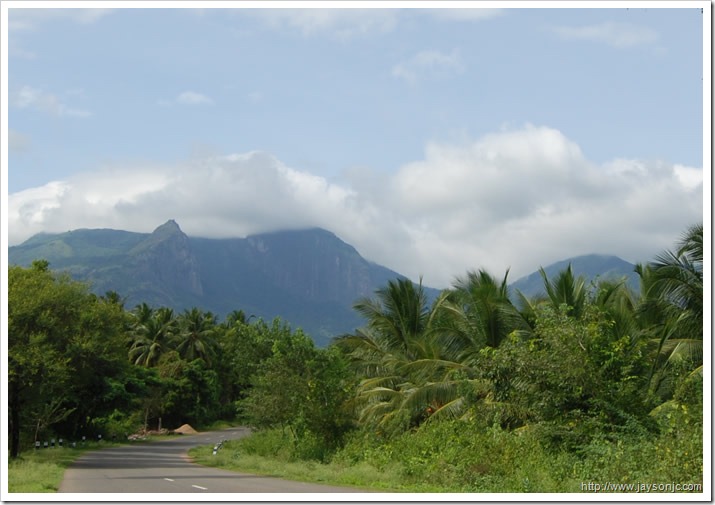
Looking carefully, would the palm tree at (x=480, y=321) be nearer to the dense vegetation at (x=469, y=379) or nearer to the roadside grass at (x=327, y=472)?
the dense vegetation at (x=469, y=379)

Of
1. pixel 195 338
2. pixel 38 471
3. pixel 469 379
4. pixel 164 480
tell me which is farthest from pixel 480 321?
pixel 195 338

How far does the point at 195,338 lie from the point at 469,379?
55.6 metres

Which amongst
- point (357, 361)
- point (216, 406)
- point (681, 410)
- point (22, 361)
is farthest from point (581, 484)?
point (216, 406)

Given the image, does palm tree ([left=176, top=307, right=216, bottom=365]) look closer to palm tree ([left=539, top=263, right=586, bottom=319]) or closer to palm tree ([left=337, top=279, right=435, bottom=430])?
palm tree ([left=337, top=279, right=435, bottom=430])

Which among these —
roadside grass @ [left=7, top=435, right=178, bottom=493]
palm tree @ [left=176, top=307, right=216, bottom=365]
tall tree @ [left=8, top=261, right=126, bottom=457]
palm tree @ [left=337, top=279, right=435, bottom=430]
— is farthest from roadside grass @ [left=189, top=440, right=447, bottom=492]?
palm tree @ [left=176, top=307, right=216, bottom=365]

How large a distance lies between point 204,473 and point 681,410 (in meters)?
14.2

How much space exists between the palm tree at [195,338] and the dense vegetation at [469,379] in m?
31.3

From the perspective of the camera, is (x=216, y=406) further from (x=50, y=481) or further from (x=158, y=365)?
(x=50, y=481)

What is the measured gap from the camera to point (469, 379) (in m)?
25.3

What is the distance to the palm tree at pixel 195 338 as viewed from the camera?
3000 inches

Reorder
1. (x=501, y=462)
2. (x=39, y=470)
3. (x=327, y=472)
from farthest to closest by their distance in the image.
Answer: (x=39, y=470)
(x=327, y=472)
(x=501, y=462)

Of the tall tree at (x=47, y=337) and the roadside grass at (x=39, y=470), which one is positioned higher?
the tall tree at (x=47, y=337)

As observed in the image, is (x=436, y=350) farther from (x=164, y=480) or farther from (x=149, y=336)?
(x=149, y=336)

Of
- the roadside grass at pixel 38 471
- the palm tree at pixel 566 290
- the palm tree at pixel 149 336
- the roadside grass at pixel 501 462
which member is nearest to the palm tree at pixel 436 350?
the palm tree at pixel 566 290
